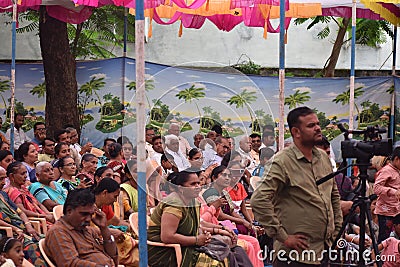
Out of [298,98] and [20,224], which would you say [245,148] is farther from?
[298,98]

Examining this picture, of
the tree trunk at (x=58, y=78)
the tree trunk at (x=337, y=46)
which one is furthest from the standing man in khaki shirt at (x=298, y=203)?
the tree trunk at (x=337, y=46)

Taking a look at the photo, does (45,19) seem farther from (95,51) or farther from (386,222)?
(386,222)

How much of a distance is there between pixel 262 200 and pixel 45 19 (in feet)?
25.4

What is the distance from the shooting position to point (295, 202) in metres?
4.23

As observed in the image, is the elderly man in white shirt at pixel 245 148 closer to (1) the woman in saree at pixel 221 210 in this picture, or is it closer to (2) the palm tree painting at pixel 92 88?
(1) the woman in saree at pixel 221 210

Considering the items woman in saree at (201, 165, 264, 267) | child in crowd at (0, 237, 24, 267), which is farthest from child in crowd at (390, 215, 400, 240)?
child in crowd at (0, 237, 24, 267)

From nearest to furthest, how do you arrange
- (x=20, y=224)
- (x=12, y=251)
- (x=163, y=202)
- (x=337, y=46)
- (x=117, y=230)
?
(x=12, y=251)
(x=163, y=202)
(x=117, y=230)
(x=20, y=224)
(x=337, y=46)

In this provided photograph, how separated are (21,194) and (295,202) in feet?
10.1

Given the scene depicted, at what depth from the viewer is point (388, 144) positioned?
449 centimetres

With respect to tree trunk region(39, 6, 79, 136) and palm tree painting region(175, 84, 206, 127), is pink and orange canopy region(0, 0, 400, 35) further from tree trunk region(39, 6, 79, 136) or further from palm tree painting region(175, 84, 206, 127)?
palm tree painting region(175, 84, 206, 127)

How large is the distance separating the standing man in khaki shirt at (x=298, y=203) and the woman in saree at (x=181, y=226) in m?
1.24

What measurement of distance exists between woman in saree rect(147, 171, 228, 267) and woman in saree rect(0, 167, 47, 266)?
0.88 metres

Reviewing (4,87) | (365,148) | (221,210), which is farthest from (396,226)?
(4,87)

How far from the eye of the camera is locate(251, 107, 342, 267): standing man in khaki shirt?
4.15m
